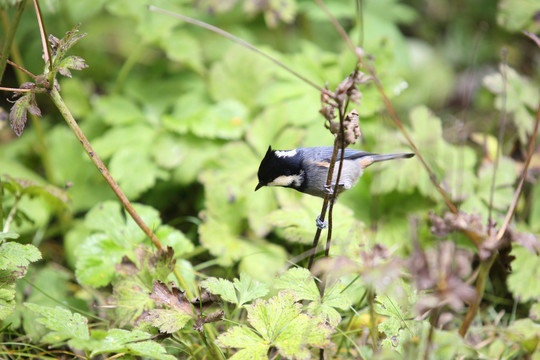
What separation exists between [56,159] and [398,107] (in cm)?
296

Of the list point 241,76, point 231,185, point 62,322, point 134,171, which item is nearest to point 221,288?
point 62,322

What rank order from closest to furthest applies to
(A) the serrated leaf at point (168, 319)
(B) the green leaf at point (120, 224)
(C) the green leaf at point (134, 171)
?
(A) the serrated leaf at point (168, 319)
(B) the green leaf at point (120, 224)
(C) the green leaf at point (134, 171)

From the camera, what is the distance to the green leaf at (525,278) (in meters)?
2.59

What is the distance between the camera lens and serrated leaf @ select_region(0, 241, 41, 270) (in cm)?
185

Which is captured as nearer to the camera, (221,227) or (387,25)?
(221,227)

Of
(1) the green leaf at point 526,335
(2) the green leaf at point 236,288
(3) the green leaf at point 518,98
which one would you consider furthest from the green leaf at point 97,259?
(3) the green leaf at point 518,98

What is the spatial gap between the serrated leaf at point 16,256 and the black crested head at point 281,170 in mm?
1005

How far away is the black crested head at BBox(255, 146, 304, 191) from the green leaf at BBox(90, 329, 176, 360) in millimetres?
907

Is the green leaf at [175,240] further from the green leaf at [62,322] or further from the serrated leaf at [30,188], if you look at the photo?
the green leaf at [62,322]

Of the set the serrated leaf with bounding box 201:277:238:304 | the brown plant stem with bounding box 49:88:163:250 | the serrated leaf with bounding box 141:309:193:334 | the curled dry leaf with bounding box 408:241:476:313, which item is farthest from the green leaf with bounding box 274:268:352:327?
the brown plant stem with bounding box 49:88:163:250

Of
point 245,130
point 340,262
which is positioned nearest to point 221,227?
point 245,130

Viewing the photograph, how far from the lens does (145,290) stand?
217 centimetres

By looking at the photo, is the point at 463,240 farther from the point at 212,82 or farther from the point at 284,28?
the point at 284,28

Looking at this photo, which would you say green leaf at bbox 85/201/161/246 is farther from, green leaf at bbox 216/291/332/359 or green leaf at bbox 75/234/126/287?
green leaf at bbox 216/291/332/359
